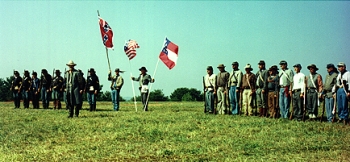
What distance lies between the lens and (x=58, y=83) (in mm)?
22562

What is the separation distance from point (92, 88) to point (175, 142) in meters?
12.8

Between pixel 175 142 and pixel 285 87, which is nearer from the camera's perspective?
pixel 175 142

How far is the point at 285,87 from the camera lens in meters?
15.7

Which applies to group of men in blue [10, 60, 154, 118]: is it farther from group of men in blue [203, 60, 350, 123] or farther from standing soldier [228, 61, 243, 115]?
standing soldier [228, 61, 243, 115]

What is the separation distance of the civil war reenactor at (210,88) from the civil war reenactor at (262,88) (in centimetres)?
235

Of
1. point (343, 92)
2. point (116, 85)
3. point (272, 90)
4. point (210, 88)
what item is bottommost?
point (343, 92)

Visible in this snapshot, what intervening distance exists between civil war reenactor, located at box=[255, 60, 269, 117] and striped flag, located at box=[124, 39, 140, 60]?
24.9ft

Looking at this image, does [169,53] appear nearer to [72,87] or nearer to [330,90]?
[72,87]

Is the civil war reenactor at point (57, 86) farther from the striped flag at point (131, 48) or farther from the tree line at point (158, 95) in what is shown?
the tree line at point (158, 95)

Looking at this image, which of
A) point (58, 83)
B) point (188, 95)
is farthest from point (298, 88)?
point (188, 95)

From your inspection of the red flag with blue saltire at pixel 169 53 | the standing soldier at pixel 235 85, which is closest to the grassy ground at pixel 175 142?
the standing soldier at pixel 235 85

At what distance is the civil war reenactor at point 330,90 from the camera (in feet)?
47.6

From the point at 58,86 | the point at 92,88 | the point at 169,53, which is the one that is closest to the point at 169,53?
the point at 169,53

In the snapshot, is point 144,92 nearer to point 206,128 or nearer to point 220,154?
point 206,128
